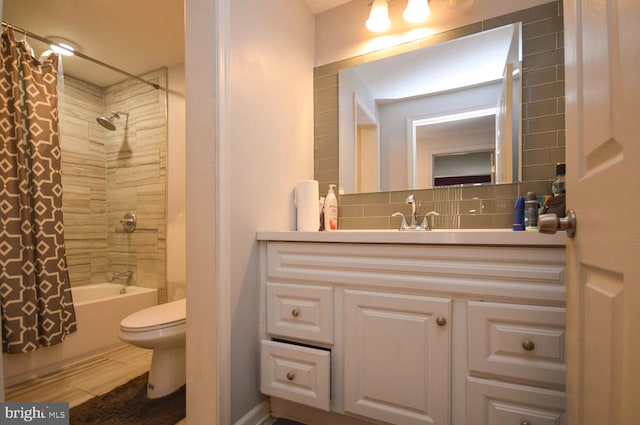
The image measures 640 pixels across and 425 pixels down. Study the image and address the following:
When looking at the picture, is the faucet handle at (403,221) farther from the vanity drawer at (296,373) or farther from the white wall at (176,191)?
the white wall at (176,191)

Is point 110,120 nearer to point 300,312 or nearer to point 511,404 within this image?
point 300,312

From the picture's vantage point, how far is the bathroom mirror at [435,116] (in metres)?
1.41

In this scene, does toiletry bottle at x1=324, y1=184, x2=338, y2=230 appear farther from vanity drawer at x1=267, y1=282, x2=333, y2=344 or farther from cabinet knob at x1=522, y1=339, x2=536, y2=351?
cabinet knob at x1=522, y1=339, x2=536, y2=351

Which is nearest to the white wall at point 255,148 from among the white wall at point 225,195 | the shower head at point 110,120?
the white wall at point 225,195

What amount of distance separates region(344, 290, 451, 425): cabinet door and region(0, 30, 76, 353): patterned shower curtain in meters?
1.87

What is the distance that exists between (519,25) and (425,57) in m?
0.43

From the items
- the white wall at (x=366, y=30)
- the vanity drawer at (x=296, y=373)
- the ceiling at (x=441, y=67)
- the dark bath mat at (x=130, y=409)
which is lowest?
the dark bath mat at (x=130, y=409)

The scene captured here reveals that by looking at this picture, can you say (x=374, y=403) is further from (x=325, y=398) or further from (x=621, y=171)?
(x=621, y=171)

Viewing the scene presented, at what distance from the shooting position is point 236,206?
1215 mm

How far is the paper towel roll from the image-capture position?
60.2 inches

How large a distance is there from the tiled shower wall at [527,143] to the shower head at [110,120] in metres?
2.24

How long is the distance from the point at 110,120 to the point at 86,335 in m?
1.84

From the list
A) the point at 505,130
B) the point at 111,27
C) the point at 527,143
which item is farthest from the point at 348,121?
the point at 111,27

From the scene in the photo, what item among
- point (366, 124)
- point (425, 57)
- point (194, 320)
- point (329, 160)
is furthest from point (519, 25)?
point (194, 320)
